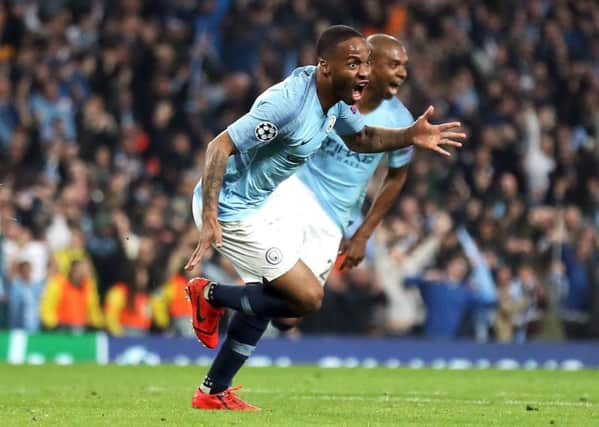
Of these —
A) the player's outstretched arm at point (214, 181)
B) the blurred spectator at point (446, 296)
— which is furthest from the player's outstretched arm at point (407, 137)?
the blurred spectator at point (446, 296)

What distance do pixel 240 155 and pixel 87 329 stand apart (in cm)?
887

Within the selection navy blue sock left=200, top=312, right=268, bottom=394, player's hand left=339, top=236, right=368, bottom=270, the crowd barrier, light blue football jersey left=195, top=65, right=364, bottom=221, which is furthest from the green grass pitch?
the crowd barrier

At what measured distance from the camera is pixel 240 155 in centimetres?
895

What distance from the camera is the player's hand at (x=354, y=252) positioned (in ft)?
36.7

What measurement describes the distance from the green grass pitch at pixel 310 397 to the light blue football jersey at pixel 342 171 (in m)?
1.48

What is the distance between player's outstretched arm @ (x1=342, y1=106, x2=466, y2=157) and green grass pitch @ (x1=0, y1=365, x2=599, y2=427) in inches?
66.4

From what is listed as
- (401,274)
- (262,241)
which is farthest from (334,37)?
(401,274)

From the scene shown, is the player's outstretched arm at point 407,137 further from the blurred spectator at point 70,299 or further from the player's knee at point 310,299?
the blurred spectator at point 70,299

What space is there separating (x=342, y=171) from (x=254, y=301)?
2.48 m

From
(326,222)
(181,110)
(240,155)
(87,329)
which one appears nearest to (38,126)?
(181,110)

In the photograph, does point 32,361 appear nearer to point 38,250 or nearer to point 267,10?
point 38,250

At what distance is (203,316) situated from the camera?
919 cm

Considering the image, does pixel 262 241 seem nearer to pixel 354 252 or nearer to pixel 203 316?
pixel 203 316

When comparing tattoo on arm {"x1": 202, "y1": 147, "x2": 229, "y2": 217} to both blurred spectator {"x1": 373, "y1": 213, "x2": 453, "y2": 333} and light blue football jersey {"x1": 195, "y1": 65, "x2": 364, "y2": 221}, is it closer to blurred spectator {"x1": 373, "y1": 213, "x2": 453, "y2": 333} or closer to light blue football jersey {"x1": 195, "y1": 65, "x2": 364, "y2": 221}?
light blue football jersey {"x1": 195, "y1": 65, "x2": 364, "y2": 221}
